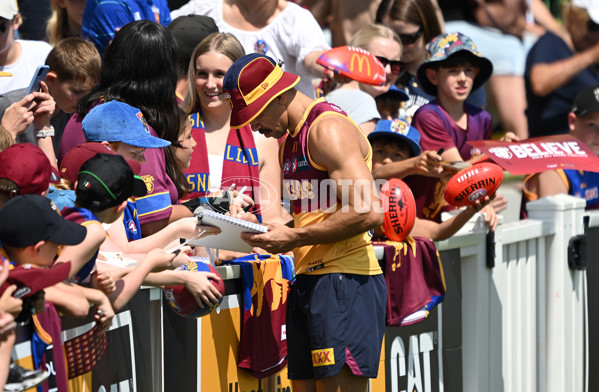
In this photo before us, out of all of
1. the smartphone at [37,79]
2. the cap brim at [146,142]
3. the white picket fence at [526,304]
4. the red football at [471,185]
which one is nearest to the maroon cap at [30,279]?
the cap brim at [146,142]

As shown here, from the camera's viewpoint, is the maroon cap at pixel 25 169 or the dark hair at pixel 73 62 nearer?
the maroon cap at pixel 25 169

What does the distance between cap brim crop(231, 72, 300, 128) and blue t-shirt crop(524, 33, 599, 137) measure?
680 cm

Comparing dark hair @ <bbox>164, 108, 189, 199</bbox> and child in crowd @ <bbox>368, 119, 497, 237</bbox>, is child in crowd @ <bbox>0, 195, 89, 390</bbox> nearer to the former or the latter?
dark hair @ <bbox>164, 108, 189, 199</bbox>

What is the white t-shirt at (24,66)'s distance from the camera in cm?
589

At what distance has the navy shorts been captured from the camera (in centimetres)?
482

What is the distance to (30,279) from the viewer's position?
316 centimetres

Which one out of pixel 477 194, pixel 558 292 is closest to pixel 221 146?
pixel 477 194

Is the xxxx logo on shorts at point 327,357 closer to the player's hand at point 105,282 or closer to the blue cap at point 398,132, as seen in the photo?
the player's hand at point 105,282

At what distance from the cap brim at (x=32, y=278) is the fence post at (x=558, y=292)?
466cm

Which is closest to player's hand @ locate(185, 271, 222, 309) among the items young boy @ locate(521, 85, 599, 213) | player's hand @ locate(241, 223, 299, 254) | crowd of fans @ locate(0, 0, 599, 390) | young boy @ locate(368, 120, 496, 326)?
crowd of fans @ locate(0, 0, 599, 390)

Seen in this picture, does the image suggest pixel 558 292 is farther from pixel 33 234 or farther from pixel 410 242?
pixel 33 234

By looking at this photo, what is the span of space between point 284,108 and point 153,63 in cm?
83

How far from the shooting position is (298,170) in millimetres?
4875

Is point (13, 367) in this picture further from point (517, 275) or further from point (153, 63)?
point (517, 275)
